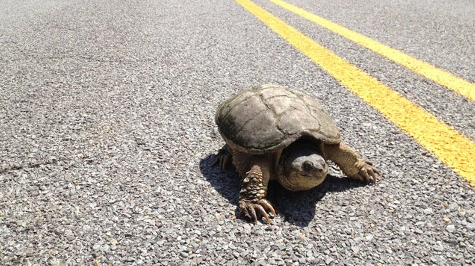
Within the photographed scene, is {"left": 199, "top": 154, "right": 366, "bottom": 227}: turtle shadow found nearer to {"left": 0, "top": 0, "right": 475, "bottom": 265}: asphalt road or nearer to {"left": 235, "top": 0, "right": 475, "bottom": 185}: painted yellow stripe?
{"left": 0, "top": 0, "right": 475, "bottom": 265}: asphalt road

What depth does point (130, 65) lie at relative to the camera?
387 centimetres

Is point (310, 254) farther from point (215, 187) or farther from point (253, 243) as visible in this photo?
point (215, 187)

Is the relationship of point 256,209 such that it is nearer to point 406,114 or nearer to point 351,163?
point 351,163

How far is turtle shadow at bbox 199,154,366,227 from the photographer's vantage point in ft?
6.21

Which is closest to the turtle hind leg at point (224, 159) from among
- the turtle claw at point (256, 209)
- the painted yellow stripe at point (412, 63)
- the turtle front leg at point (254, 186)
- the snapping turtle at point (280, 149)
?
the snapping turtle at point (280, 149)

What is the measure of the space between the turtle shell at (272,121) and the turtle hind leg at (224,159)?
0.09m

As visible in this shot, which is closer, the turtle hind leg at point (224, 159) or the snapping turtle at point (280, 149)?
the snapping turtle at point (280, 149)

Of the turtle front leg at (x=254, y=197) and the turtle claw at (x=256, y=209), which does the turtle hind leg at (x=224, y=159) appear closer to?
the turtle front leg at (x=254, y=197)

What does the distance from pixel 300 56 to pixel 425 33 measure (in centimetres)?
170

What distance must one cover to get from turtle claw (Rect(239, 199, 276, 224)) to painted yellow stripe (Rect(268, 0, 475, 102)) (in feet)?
6.03

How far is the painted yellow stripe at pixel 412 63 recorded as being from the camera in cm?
305

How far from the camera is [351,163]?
2.09m

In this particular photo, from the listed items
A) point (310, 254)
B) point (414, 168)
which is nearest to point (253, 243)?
point (310, 254)

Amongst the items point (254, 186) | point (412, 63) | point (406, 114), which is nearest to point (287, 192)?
point (254, 186)
